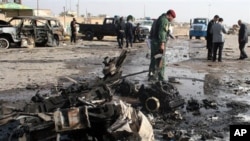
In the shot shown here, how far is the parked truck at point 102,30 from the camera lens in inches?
1166

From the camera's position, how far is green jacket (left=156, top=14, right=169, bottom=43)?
31.2 feet

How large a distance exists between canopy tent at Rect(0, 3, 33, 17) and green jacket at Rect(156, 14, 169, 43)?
89.5 feet

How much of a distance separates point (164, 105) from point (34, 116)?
9.76 ft

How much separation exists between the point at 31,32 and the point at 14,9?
588 inches

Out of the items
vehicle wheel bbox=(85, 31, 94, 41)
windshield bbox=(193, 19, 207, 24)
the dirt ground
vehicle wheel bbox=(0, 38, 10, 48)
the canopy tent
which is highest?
the canopy tent

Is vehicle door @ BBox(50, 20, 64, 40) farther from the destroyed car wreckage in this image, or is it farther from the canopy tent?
the destroyed car wreckage

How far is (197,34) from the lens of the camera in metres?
37.1

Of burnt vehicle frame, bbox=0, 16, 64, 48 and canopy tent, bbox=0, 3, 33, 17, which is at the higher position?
canopy tent, bbox=0, 3, 33, 17

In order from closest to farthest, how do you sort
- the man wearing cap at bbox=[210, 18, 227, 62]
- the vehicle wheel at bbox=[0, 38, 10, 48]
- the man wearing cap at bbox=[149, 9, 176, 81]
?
the man wearing cap at bbox=[149, 9, 176, 81] → the man wearing cap at bbox=[210, 18, 227, 62] → the vehicle wheel at bbox=[0, 38, 10, 48]

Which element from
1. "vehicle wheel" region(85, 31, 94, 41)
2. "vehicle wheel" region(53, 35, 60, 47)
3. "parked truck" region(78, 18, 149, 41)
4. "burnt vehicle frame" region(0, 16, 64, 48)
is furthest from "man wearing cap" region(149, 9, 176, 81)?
"vehicle wheel" region(85, 31, 94, 41)

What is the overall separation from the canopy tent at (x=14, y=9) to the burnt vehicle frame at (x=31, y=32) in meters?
11.7

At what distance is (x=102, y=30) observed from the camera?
2995 cm

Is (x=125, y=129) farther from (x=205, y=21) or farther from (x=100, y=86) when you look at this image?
(x=205, y=21)

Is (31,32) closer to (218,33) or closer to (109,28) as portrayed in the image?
(109,28)
